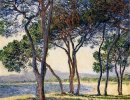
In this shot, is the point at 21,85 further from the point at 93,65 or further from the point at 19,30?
the point at 19,30

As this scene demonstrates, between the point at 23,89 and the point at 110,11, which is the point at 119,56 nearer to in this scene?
the point at 110,11

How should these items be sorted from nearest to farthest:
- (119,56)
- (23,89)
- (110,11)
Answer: (110,11) < (23,89) < (119,56)

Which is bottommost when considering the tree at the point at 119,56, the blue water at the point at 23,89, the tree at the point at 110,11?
the blue water at the point at 23,89

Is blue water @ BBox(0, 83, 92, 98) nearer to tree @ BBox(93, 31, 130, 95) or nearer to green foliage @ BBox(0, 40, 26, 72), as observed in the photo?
green foliage @ BBox(0, 40, 26, 72)

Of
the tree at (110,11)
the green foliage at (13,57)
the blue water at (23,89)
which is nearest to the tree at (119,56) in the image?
the tree at (110,11)

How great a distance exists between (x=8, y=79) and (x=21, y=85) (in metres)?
2.26

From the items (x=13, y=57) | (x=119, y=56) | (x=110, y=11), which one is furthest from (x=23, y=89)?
(x=110, y=11)

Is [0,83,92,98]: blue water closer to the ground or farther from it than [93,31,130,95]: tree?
closer to the ground

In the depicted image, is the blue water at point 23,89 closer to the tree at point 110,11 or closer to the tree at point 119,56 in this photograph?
A: the tree at point 119,56

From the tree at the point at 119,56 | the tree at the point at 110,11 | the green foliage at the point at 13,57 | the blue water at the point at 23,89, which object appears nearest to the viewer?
the tree at the point at 110,11

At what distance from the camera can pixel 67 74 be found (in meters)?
29.2

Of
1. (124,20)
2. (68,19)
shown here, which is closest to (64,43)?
(68,19)

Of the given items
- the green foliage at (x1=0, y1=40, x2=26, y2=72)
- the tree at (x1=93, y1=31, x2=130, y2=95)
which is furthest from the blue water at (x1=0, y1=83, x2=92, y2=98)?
the tree at (x1=93, y1=31, x2=130, y2=95)

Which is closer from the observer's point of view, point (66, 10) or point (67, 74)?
point (66, 10)
